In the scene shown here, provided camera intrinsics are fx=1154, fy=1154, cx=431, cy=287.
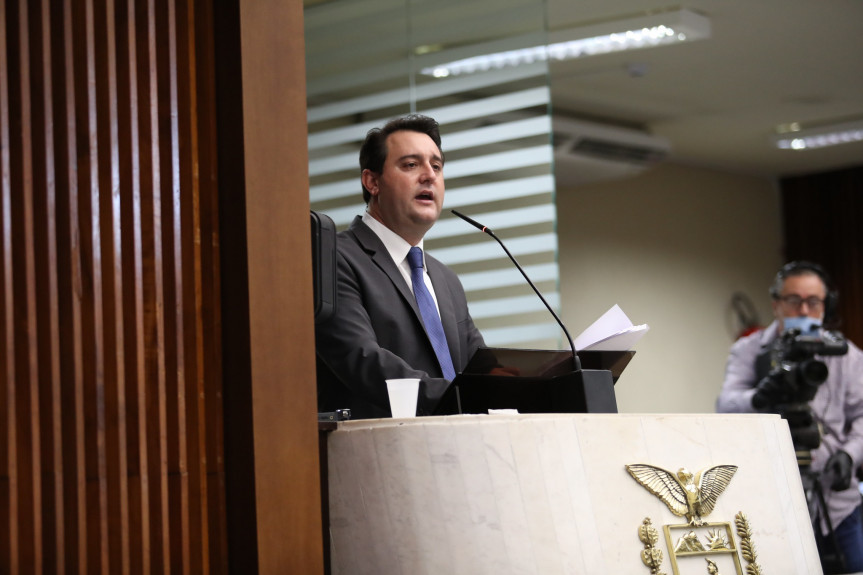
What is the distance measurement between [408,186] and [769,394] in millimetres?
1783

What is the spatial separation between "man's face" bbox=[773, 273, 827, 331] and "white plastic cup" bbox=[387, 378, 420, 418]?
97.9 inches

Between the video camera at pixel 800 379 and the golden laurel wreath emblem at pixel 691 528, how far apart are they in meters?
2.10

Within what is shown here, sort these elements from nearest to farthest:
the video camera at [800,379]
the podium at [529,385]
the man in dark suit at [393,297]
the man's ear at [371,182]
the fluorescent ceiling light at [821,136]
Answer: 1. the podium at [529,385]
2. the man in dark suit at [393,297]
3. the man's ear at [371,182]
4. the video camera at [800,379]
5. the fluorescent ceiling light at [821,136]

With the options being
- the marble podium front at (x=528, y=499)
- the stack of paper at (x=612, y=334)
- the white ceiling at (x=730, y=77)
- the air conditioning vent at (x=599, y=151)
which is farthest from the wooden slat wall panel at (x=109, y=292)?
the air conditioning vent at (x=599, y=151)

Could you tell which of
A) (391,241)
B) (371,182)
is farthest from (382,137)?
(391,241)

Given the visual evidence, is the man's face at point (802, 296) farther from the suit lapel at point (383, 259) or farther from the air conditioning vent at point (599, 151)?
the air conditioning vent at point (599, 151)

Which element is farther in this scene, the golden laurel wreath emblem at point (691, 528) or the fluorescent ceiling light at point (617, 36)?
the fluorescent ceiling light at point (617, 36)

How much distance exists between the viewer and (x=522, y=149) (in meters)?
4.26

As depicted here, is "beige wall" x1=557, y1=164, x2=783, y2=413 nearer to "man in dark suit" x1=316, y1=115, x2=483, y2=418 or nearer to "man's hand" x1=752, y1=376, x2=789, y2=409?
"man's hand" x1=752, y1=376, x2=789, y2=409

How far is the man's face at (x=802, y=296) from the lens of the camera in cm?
401

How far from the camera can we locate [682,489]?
1.68m

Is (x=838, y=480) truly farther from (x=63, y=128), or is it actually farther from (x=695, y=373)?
(x=695, y=373)

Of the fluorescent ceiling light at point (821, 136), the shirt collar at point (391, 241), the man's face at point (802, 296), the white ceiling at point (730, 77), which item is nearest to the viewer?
the shirt collar at point (391, 241)

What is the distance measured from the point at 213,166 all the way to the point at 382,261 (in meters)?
0.87
